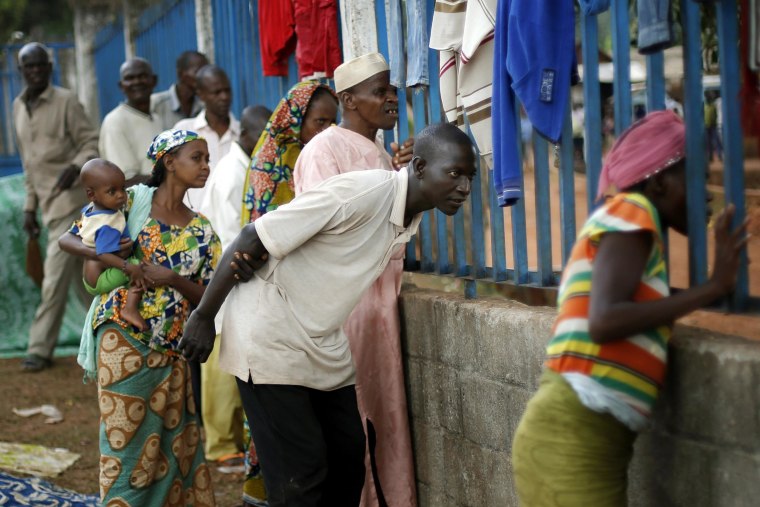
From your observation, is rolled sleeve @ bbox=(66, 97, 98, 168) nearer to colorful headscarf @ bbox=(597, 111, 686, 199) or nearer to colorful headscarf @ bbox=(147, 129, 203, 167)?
colorful headscarf @ bbox=(147, 129, 203, 167)

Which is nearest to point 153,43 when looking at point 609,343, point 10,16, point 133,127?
point 133,127

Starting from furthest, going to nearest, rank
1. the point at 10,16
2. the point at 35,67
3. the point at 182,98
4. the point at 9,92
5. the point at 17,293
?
1. the point at 10,16
2. the point at 9,92
3. the point at 17,293
4. the point at 35,67
5. the point at 182,98

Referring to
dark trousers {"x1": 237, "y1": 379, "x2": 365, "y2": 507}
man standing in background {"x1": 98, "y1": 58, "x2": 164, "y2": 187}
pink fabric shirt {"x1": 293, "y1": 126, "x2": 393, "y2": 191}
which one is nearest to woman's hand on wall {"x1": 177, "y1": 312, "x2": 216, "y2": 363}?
dark trousers {"x1": 237, "y1": 379, "x2": 365, "y2": 507}

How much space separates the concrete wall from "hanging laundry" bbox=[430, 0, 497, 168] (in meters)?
0.71

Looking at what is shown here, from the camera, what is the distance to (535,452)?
9.03ft

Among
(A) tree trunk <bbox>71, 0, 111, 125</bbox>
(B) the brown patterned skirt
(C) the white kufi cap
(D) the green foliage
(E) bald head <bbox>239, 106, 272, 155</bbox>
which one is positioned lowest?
(B) the brown patterned skirt

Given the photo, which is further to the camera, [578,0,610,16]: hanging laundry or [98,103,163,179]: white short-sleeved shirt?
[98,103,163,179]: white short-sleeved shirt

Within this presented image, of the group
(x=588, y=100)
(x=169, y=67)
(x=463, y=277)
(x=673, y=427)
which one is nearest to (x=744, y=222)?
(x=673, y=427)

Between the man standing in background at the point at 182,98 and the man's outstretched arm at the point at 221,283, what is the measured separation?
429cm

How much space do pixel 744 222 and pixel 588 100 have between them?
3.05ft

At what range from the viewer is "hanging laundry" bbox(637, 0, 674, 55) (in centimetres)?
294

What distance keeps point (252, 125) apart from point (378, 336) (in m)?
1.83

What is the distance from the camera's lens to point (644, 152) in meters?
2.72

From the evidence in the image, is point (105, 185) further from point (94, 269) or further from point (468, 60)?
point (468, 60)
